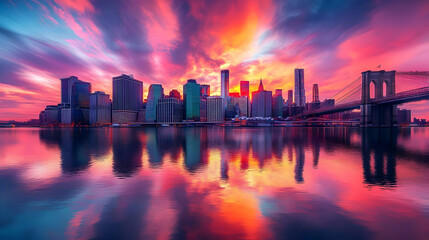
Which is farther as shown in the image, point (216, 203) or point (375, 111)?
point (375, 111)

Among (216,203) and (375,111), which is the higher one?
(375,111)

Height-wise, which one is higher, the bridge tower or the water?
the bridge tower

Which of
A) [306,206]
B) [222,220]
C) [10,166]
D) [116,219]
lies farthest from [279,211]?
[10,166]

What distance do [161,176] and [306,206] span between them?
32.6ft

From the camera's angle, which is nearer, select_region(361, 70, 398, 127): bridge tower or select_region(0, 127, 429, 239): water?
select_region(0, 127, 429, 239): water

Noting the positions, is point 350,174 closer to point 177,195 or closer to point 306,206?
point 306,206

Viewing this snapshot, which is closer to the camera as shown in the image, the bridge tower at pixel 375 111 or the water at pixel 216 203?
the water at pixel 216 203

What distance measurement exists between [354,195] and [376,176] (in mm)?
5681

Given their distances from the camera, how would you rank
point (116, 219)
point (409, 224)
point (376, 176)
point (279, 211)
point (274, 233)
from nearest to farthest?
point (274, 233), point (409, 224), point (116, 219), point (279, 211), point (376, 176)

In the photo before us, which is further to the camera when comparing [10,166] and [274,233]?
[10,166]

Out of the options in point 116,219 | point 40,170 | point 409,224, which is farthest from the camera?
point 40,170

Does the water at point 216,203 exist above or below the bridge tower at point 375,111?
below

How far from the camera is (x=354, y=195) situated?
34.1 feet

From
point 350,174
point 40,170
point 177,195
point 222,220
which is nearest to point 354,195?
point 350,174
